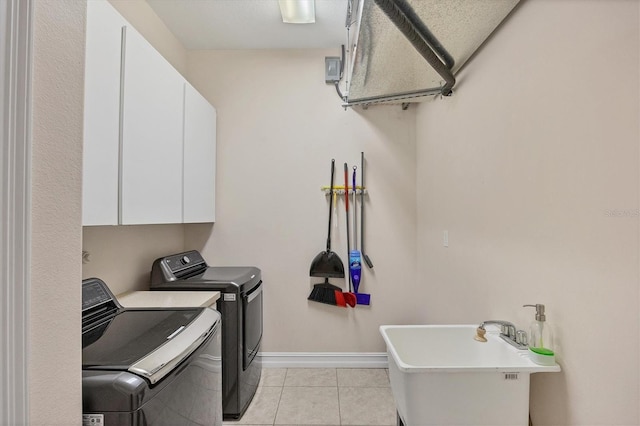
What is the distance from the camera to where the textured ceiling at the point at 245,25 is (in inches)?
83.2

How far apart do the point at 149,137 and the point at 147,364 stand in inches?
45.4

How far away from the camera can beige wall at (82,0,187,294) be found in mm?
1606

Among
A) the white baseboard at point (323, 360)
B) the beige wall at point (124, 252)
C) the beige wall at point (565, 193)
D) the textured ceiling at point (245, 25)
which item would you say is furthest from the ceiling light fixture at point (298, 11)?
the white baseboard at point (323, 360)

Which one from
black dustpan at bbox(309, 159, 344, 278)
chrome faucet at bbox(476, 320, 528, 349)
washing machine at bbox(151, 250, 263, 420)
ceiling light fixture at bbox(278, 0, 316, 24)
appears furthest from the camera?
black dustpan at bbox(309, 159, 344, 278)

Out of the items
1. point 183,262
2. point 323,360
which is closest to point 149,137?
point 183,262

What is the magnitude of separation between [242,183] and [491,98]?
1939 mm

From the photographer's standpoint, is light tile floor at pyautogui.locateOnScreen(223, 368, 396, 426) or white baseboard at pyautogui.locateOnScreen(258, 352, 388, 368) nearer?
light tile floor at pyautogui.locateOnScreen(223, 368, 396, 426)

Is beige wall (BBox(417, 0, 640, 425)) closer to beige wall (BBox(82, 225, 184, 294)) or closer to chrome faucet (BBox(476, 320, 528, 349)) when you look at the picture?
chrome faucet (BBox(476, 320, 528, 349))

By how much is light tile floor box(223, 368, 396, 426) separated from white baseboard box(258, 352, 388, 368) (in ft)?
0.13

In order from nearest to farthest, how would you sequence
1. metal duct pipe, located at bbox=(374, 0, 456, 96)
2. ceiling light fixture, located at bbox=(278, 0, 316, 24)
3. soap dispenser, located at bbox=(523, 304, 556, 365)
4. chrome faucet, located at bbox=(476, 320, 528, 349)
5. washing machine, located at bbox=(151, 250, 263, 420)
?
soap dispenser, located at bbox=(523, 304, 556, 365) → chrome faucet, located at bbox=(476, 320, 528, 349) → metal duct pipe, located at bbox=(374, 0, 456, 96) → washing machine, located at bbox=(151, 250, 263, 420) → ceiling light fixture, located at bbox=(278, 0, 316, 24)

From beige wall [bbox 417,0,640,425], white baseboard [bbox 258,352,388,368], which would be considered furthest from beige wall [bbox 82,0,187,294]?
beige wall [bbox 417,0,640,425]

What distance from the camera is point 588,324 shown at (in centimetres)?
91

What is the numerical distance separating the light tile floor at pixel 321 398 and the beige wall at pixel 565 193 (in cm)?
101

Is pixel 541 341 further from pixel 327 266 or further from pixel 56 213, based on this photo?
pixel 327 266
